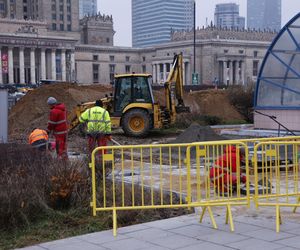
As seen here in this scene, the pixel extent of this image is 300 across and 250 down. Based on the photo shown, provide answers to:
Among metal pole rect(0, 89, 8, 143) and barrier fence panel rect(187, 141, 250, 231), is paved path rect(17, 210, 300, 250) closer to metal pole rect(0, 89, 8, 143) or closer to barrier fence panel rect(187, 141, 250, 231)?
barrier fence panel rect(187, 141, 250, 231)

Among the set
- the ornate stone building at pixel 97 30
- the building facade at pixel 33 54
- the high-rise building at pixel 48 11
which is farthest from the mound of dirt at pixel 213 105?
the ornate stone building at pixel 97 30

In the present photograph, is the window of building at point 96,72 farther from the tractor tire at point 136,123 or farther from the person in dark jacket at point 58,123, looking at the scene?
the person in dark jacket at point 58,123

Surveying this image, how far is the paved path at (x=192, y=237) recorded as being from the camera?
6770mm

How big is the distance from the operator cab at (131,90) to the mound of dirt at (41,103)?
439cm

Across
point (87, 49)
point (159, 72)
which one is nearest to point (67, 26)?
point (87, 49)

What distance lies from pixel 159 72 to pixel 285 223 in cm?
11486

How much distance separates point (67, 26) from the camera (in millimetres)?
148375

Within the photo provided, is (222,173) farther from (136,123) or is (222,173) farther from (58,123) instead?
(136,123)

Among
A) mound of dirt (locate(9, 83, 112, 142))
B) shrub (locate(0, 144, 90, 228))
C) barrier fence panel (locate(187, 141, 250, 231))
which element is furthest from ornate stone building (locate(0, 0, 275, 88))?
shrub (locate(0, 144, 90, 228))

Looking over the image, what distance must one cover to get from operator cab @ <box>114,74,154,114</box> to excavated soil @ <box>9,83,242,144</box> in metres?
1.80

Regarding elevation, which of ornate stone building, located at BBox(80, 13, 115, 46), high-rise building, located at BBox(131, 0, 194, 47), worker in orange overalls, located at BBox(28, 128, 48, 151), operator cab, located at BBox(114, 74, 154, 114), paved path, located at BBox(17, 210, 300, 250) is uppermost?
high-rise building, located at BBox(131, 0, 194, 47)

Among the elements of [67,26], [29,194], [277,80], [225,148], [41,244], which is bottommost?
[41,244]

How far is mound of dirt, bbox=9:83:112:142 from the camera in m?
26.3

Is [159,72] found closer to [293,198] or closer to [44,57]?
[44,57]
